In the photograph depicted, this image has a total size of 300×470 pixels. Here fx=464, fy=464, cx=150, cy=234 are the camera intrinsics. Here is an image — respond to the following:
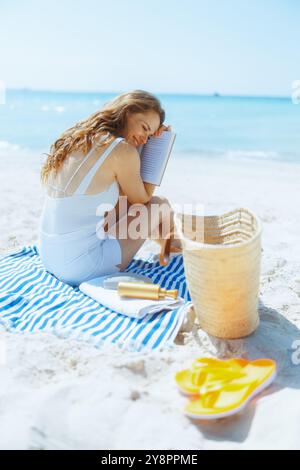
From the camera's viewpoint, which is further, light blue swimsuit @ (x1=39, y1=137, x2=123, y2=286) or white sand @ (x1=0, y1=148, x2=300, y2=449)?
light blue swimsuit @ (x1=39, y1=137, x2=123, y2=286)

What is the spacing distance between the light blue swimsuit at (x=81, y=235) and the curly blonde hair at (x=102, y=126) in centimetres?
10

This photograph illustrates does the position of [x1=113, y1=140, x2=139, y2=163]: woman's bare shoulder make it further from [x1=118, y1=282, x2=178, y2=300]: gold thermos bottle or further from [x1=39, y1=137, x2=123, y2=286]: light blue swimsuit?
[x1=118, y1=282, x2=178, y2=300]: gold thermos bottle

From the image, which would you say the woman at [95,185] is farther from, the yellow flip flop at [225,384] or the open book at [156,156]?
the yellow flip flop at [225,384]

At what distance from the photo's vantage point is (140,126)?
117 inches

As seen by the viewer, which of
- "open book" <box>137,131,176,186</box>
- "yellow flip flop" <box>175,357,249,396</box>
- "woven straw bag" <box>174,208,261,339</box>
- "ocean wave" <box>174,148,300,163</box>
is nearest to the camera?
"yellow flip flop" <box>175,357,249,396</box>

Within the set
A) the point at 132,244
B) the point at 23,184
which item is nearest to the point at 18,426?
the point at 132,244

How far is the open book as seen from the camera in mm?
3078

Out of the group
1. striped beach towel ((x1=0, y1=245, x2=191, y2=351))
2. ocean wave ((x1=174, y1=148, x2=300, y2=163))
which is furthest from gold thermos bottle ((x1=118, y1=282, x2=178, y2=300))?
ocean wave ((x1=174, y1=148, x2=300, y2=163))

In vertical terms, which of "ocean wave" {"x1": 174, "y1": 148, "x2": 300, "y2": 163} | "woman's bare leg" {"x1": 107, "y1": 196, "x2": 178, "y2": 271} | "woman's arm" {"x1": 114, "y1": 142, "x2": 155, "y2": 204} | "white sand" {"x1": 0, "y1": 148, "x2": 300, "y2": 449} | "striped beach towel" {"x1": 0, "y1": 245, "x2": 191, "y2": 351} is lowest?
"ocean wave" {"x1": 174, "y1": 148, "x2": 300, "y2": 163}

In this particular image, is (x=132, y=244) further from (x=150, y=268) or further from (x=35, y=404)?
(x=35, y=404)

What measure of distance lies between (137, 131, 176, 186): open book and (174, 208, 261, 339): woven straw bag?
0.65 m

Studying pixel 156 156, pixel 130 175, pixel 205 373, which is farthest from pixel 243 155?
pixel 205 373
